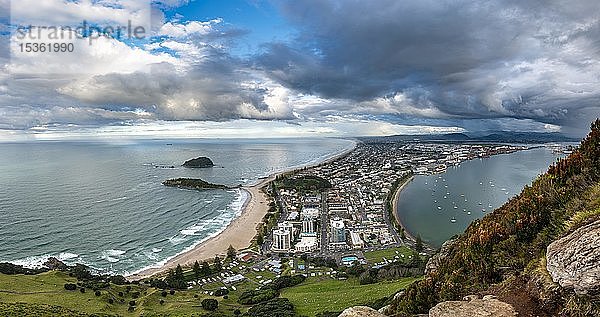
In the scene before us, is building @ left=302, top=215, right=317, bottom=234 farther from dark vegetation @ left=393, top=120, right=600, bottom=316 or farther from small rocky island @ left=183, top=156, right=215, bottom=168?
small rocky island @ left=183, top=156, right=215, bottom=168

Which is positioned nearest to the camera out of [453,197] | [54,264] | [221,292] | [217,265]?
[221,292]

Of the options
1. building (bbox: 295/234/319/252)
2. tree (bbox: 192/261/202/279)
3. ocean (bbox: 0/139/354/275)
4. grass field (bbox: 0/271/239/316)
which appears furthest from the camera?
building (bbox: 295/234/319/252)

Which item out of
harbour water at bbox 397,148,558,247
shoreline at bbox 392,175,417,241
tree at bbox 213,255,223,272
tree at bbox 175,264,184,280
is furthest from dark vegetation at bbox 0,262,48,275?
harbour water at bbox 397,148,558,247

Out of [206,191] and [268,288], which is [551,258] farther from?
[206,191]

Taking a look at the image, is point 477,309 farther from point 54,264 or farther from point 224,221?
point 224,221

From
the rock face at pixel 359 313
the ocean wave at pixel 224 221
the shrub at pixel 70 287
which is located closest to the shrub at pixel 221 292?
the ocean wave at pixel 224 221

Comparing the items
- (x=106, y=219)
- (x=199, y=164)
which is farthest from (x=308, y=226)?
(x=199, y=164)

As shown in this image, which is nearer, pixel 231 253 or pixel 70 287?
pixel 70 287
